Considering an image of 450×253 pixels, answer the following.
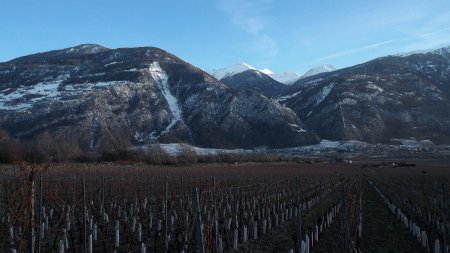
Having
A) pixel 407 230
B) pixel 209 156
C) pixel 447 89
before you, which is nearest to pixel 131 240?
pixel 407 230

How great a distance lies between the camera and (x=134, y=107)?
435 feet

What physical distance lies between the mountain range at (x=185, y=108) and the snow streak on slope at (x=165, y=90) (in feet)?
1.23

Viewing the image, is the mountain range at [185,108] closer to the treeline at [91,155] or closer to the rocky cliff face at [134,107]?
the rocky cliff face at [134,107]

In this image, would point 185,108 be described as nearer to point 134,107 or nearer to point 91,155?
point 134,107

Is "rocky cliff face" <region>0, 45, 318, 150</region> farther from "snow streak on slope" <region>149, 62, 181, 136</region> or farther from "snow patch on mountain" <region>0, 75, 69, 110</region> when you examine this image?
"snow patch on mountain" <region>0, 75, 69, 110</region>

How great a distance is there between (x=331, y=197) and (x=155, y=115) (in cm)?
10989

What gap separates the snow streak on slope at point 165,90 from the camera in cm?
14140

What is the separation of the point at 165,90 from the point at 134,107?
78.0ft

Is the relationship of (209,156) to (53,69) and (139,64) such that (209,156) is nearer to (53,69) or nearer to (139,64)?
(139,64)

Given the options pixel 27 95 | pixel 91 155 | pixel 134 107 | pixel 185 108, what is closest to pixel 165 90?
pixel 185 108

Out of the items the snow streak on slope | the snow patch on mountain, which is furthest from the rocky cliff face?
the snow patch on mountain

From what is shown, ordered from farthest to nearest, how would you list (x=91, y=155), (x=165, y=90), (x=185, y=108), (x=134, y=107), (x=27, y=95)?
1. (x=165, y=90)
2. (x=185, y=108)
3. (x=27, y=95)
4. (x=134, y=107)
5. (x=91, y=155)

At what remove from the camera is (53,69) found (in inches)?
6678

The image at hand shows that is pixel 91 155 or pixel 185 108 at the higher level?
pixel 185 108
